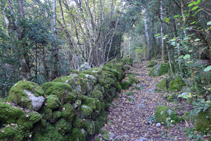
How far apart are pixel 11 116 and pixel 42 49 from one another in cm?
474

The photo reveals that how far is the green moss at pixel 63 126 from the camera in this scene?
2.91 m

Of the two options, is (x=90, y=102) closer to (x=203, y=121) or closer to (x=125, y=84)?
(x=203, y=121)

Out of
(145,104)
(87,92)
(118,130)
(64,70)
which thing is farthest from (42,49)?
(145,104)

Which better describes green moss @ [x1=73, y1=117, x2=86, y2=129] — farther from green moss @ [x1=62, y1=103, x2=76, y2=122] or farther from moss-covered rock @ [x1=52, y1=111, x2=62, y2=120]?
moss-covered rock @ [x1=52, y1=111, x2=62, y2=120]

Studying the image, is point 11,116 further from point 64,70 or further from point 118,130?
point 64,70

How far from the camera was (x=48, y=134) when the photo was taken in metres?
2.68

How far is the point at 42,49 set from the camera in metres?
6.34

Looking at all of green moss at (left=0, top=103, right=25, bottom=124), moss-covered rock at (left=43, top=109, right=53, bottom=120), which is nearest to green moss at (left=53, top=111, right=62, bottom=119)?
moss-covered rock at (left=43, top=109, right=53, bottom=120)

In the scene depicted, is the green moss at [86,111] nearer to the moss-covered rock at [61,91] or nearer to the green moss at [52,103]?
the moss-covered rock at [61,91]

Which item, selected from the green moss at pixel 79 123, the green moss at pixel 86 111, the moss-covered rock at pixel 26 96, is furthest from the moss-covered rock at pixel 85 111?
the moss-covered rock at pixel 26 96

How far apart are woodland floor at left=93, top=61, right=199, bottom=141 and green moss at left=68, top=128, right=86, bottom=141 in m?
1.10

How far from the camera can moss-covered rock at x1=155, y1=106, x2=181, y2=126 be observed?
14.6 feet

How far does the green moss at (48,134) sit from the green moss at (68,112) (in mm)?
419

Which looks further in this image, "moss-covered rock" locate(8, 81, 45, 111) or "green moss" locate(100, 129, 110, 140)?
"green moss" locate(100, 129, 110, 140)
